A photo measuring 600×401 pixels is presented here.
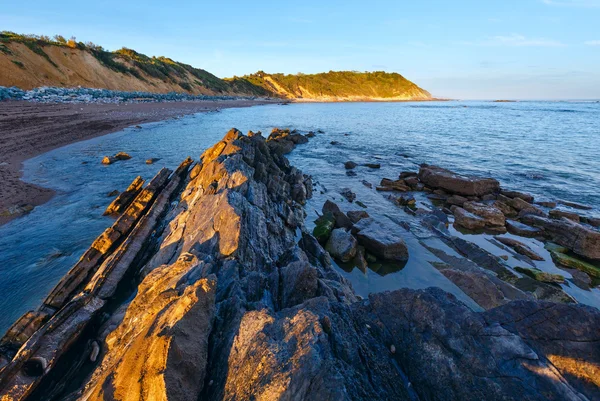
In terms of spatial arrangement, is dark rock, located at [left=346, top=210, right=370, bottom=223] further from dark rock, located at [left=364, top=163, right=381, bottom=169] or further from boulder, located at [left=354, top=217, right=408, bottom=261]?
dark rock, located at [left=364, top=163, right=381, bottom=169]

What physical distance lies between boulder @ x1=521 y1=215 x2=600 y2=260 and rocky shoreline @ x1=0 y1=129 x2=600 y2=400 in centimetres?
368

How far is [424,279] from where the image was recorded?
10.5 metres

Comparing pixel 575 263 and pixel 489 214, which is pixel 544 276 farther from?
pixel 489 214

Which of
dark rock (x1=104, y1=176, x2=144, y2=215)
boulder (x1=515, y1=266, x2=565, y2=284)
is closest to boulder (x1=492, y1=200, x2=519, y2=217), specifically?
boulder (x1=515, y1=266, x2=565, y2=284)

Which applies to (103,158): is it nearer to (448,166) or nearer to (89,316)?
(89,316)

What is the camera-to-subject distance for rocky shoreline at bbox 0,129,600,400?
3668 mm

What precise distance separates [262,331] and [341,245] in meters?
8.03

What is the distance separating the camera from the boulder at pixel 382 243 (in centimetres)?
1159

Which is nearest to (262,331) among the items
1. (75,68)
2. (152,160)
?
(152,160)

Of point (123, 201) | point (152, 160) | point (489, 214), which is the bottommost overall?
point (489, 214)

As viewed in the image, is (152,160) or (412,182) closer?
(412,182)

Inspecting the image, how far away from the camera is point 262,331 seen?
13.5 ft

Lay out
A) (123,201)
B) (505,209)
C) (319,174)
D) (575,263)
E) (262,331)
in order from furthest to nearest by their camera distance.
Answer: (319,174) → (505,209) → (123,201) → (575,263) → (262,331)

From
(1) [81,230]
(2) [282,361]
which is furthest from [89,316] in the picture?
(1) [81,230]
